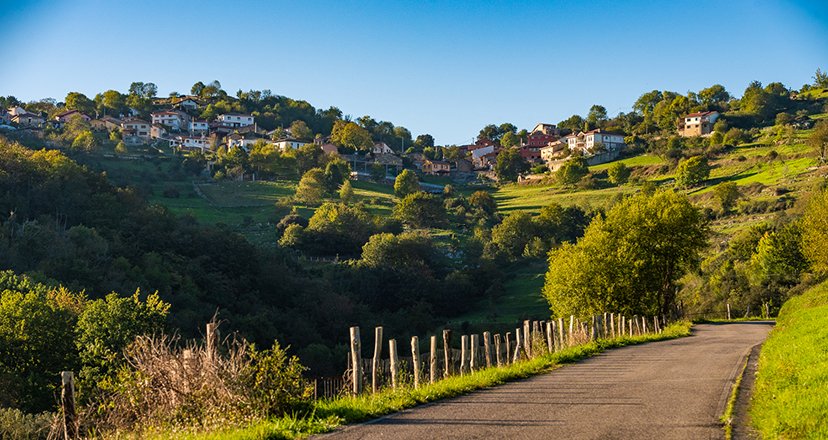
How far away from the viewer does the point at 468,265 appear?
3809 inches

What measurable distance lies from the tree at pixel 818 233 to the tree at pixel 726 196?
4832 centimetres

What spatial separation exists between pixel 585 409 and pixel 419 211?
107 metres

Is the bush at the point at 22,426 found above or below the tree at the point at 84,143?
below

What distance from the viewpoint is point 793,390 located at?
11227 mm

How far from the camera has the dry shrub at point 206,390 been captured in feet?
34.8

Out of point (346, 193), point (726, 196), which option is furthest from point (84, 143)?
point (726, 196)

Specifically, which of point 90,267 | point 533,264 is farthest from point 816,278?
point 90,267

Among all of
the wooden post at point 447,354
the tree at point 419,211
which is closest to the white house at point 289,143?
the tree at point 419,211

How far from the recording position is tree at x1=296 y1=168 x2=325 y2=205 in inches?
4930

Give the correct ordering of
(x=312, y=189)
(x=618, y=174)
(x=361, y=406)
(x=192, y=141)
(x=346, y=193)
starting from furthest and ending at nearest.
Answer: (x=192, y=141) < (x=618, y=174) < (x=346, y=193) < (x=312, y=189) < (x=361, y=406)

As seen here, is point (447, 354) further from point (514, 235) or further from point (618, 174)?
point (618, 174)

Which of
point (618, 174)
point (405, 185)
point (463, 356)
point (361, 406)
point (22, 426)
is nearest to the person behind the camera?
point (361, 406)

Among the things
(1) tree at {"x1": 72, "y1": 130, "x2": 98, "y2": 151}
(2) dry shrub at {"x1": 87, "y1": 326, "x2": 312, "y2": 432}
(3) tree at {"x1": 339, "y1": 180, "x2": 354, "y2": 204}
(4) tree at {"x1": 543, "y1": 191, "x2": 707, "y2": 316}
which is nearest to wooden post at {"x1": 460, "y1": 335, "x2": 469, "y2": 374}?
(2) dry shrub at {"x1": 87, "y1": 326, "x2": 312, "y2": 432}

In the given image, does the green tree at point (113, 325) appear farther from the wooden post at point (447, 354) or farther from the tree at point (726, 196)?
the tree at point (726, 196)
